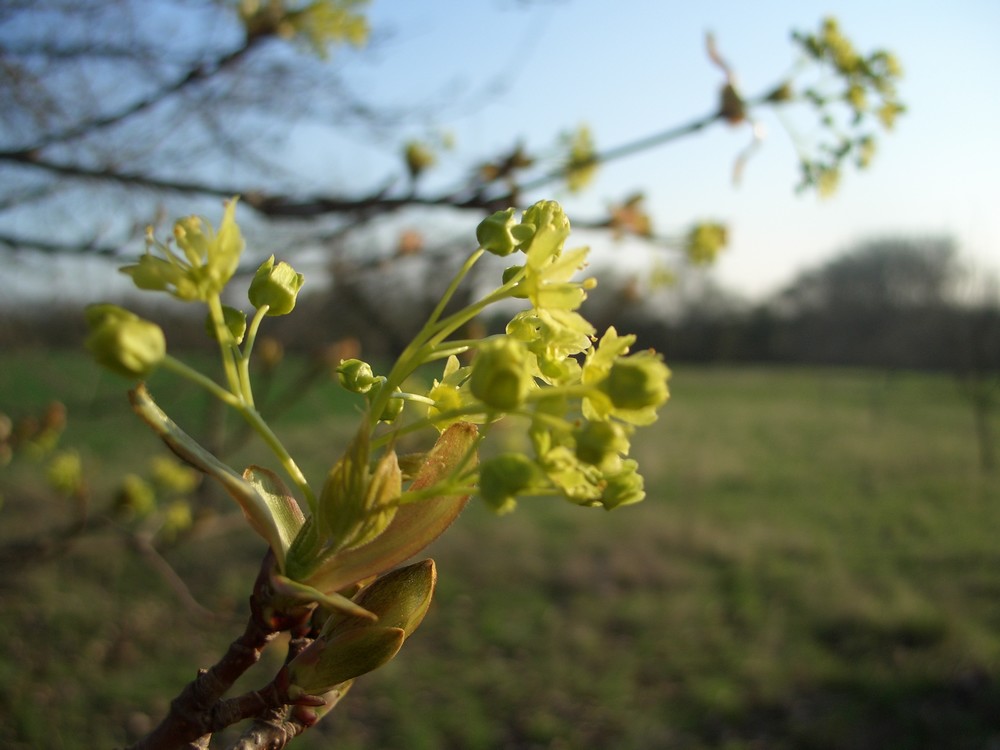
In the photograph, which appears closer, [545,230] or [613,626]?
→ [545,230]

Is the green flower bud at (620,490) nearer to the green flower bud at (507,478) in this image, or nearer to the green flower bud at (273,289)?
the green flower bud at (507,478)

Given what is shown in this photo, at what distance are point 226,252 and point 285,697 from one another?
1.24 feet

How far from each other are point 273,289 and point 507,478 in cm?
30

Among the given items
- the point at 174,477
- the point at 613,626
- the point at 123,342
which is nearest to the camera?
the point at 123,342

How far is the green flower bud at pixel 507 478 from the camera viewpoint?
1.90 feet

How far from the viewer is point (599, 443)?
0.58 metres

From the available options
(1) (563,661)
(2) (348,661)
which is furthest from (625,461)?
(1) (563,661)

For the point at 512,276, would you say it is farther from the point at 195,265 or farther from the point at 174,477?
the point at 174,477

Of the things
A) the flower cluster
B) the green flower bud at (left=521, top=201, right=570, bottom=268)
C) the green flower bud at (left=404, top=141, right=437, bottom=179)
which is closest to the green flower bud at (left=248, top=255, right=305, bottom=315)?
the flower cluster

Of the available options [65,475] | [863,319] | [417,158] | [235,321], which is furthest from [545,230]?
[863,319]

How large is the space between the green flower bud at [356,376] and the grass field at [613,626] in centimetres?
134

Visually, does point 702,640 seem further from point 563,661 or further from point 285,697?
point 285,697

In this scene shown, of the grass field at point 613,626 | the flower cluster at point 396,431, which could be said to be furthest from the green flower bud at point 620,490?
the grass field at point 613,626

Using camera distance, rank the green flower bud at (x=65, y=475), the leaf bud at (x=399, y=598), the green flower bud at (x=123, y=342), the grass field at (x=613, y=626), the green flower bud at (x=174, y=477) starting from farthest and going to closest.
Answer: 1. the grass field at (x=613, y=626)
2. the green flower bud at (x=174, y=477)
3. the green flower bud at (x=65, y=475)
4. the leaf bud at (x=399, y=598)
5. the green flower bud at (x=123, y=342)
